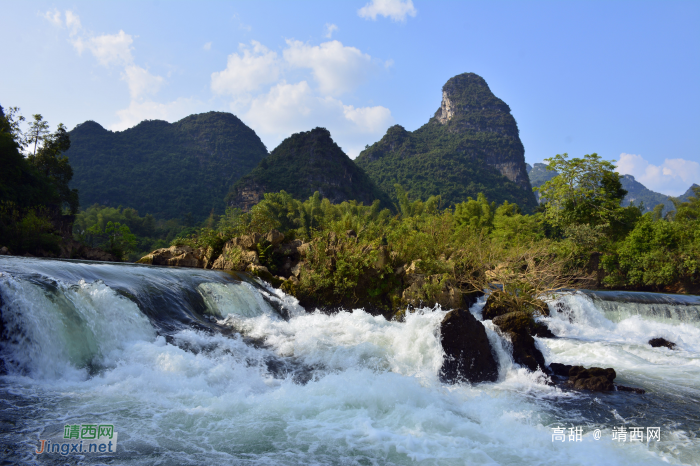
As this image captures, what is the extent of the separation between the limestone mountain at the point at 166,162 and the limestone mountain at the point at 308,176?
8.07 metres

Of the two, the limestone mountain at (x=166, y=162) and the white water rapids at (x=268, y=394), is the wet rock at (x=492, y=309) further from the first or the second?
the limestone mountain at (x=166, y=162)

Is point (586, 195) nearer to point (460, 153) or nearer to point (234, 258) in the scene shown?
point (234, 258)

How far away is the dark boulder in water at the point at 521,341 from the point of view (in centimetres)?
875

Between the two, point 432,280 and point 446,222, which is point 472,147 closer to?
point 446,222

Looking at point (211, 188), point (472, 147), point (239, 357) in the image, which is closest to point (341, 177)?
point (211, 188)

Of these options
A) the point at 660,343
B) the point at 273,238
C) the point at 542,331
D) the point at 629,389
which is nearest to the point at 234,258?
the point at 273,238

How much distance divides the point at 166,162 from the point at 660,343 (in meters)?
85.3

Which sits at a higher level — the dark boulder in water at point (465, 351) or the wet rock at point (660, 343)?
the dark boulder in water at point (465, 351)

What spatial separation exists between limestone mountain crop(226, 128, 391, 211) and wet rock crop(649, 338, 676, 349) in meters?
55.4

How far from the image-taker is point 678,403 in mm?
7211

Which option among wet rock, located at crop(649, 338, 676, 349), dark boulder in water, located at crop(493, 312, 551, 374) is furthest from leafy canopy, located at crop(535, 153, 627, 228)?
dark boulder in water, located at crop(493, 312, 551, 374)

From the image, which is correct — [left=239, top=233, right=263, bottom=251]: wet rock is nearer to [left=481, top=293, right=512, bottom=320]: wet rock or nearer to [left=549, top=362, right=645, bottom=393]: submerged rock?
[left=481, top=293, right=512, bottom=320]: wet rock

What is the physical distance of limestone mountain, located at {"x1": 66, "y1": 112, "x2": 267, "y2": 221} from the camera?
64.9 metres

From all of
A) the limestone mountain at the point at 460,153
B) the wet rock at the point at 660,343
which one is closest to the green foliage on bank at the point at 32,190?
the wet rock at the point at 660,343
